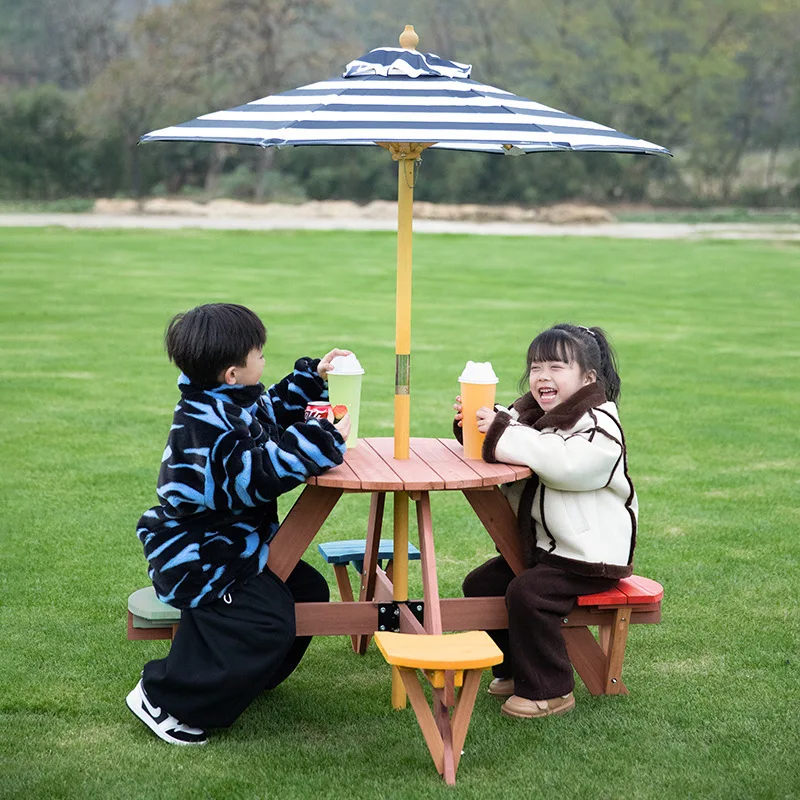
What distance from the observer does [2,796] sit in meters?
3.50

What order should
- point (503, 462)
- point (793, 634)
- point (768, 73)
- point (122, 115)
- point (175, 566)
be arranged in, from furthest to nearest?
point (768, 73) < point (122, 115) < point (793, 634) < point (503, 462) < point (175, 566)

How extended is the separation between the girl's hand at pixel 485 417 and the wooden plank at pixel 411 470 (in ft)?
0.71

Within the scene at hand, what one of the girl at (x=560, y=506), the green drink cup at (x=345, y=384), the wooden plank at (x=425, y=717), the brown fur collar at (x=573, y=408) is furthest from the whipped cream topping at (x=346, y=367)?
the wooden plank at (x=425, y=717)

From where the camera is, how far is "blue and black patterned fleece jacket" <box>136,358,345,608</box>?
3.69m

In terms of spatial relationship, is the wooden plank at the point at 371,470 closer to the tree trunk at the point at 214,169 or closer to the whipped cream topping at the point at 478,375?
the whipped cream topping at the point at 478,375

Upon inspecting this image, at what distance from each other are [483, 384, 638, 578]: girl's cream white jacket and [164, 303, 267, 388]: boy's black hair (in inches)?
34.1

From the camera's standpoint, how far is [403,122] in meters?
3.57

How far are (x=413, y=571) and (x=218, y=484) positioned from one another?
2333mm

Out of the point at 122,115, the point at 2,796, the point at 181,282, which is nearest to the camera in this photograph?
the point at 2,796

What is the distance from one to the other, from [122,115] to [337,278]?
31.9m

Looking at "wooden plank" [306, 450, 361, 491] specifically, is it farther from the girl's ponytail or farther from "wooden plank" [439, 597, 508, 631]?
the girl's ponytail

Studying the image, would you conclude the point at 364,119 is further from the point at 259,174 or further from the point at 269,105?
the point at 259,174

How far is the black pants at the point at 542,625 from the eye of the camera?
13.3ft

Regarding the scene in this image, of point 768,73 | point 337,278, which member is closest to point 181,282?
point 337,278
